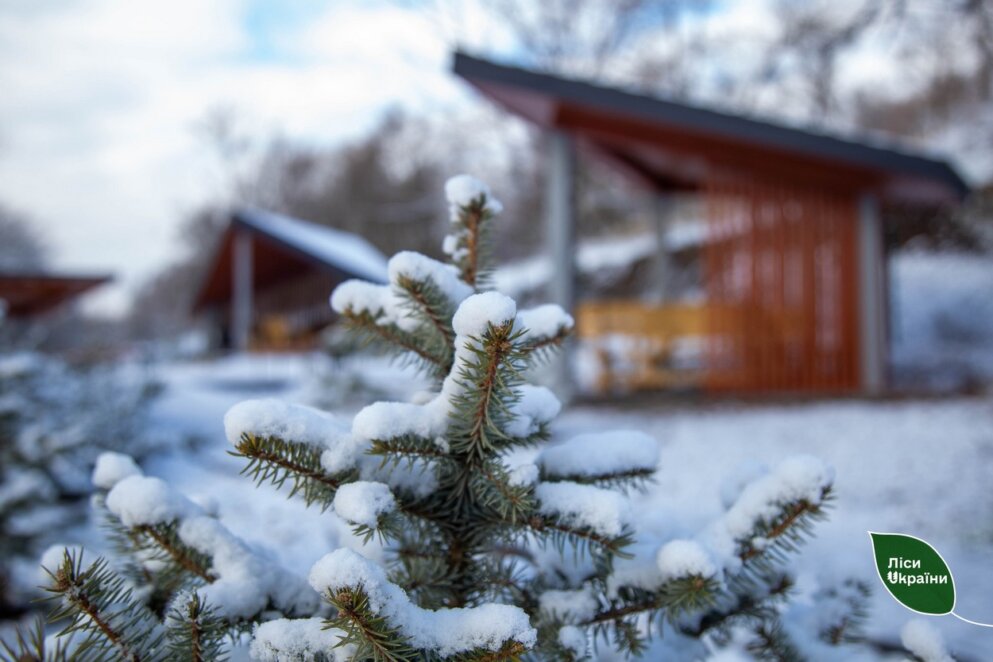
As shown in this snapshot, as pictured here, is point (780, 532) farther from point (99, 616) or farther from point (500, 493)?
point (99, 616)

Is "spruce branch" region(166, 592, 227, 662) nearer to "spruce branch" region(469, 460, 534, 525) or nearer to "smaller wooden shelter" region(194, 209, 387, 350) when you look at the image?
"spruce branch" region(469, 460, 534, 525)

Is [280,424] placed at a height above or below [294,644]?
above

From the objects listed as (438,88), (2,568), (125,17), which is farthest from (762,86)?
(2,568)

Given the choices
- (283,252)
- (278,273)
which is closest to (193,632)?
(283,252)

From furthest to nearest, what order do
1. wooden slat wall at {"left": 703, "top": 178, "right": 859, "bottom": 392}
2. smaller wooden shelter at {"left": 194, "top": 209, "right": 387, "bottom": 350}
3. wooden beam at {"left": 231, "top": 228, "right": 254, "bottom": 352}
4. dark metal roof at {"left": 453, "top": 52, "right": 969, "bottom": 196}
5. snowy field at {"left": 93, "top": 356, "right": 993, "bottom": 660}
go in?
wooden beam at {"left": 231, "top": 228, "right": 254, "bottom": 352} < smaller wooden shelter at {"left": 194, "top": 209, "right": 387, "bottom": 350} < wooden slat wall at {"left": 703, "top": 178, "right": 859, "bottom": 392} < dark metal roof at {"left": 453, "top": 52, "right": 969, "bottom": 196} < snowy field at {"left": 93, "top": 356, "right": 993, "bottom": 660}

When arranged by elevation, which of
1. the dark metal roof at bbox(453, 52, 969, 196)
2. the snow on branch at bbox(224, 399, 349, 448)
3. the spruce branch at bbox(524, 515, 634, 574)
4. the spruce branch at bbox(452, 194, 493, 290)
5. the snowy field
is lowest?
the snowy field

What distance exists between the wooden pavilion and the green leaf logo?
6895 mm

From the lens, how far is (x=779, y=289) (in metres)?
8.67

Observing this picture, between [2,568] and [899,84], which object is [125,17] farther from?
[899,84]

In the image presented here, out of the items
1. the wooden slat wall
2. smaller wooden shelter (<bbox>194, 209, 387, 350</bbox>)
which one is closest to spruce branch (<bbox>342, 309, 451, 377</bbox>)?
the wooden slat wall

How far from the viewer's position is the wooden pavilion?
811 centimetres

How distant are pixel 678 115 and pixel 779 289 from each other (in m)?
2.74

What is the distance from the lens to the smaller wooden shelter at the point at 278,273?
1620 cm

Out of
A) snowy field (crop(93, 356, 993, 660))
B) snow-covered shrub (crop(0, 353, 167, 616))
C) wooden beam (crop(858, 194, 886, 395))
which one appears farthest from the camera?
wooden beam (crop(858, 194, 886, 395))
